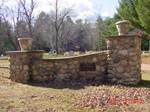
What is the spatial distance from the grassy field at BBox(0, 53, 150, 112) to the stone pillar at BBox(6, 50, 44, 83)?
4.04ft

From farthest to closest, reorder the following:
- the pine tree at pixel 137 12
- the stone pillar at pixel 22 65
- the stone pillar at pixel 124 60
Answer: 1. the pine tree at pixel 137 12
2. the stone pillar at pixel 22 65
3. the stone pillar at pixel 124 60

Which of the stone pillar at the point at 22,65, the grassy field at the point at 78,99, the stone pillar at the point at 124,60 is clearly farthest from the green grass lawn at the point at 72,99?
the stone pillar at the point at 22,65

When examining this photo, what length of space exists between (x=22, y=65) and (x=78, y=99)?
3.98 meters

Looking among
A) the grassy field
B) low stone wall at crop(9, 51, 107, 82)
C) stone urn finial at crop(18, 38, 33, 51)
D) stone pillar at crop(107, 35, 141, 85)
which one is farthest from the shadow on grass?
stone urn finial at crop(18, 38, 33, 51)

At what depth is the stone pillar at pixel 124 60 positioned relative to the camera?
9.21 m

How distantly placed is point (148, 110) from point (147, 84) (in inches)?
144

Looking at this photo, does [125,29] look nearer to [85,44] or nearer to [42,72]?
[42,72]

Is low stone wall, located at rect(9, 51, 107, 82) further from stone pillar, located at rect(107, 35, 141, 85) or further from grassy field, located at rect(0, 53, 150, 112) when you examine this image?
grassy field, located at rect(0, 53, 150, 112)

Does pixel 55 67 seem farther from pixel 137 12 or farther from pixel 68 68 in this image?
pixel 137 12

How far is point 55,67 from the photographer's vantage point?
10094 mm

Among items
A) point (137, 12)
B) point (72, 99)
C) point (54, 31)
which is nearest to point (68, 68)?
point (72, 99)

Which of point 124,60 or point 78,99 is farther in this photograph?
point 124,60

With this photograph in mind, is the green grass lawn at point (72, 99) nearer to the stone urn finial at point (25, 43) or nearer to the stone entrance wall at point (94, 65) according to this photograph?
the stone entrance wall at point (94, 65)

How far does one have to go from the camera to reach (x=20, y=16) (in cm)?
3484
